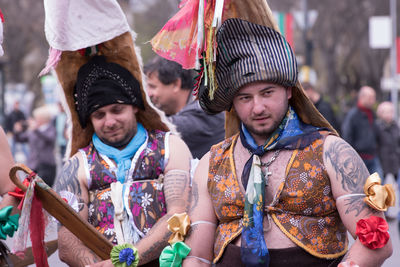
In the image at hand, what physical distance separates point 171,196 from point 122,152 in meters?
0.39

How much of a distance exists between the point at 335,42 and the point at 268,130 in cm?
2852

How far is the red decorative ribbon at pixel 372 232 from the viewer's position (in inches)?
111

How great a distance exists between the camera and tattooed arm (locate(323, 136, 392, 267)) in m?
2.84

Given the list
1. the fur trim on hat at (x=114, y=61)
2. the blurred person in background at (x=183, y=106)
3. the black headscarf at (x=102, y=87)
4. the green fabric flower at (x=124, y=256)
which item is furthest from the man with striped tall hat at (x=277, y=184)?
the blurred person in background at (x=183, y=106)

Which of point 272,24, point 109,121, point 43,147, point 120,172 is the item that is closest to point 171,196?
point 120,172

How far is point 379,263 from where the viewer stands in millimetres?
2875

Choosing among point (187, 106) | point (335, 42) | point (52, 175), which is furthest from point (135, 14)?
point (187, 106)

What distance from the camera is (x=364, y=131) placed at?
32.6ft

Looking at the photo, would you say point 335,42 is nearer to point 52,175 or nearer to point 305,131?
point 52,175

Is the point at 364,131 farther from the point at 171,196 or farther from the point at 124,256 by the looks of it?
the point at 124,256

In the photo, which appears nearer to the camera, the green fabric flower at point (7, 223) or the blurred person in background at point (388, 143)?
the green fabric flower at point (7, 223)

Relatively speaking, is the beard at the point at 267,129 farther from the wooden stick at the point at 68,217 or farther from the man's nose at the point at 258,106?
the wooden stick at the point at 68,217

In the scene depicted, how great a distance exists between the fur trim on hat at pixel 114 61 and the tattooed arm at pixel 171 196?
0.66 ft

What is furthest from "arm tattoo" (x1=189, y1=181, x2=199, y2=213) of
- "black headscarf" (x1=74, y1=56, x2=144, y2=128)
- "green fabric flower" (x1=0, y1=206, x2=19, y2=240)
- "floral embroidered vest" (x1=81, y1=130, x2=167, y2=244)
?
"green fabric flower" (x1=0, y1=206, x2=19, y2=240)
